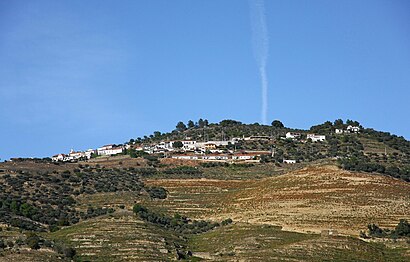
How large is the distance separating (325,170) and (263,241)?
40.7 metres

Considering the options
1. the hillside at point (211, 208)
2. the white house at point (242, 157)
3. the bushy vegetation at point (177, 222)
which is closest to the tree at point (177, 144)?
the hillside at point (211, 208)

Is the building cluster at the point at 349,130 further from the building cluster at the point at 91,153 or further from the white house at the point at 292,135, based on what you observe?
the building cluster at the point at 91,153

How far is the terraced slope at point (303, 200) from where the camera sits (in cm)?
9262

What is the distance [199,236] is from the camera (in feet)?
298

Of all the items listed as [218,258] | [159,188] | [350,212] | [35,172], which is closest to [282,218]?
[350,212]

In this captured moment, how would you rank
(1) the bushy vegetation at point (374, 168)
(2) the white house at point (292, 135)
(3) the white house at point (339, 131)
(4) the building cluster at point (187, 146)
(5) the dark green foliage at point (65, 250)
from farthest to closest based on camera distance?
(3) the white house at point (339, 131)
(2) the white house at point (292, 135)
(4) the building cluster at point (187, 146)
(1) the bushy vegetation at point (374, 168)
(5) the dark green foliage at point (65, 250)

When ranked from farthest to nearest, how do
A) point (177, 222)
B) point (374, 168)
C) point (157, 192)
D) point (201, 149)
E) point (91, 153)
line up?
point (91, 153) < point (201, 149) < point (374, 168) < point (157, 192) < point (177, 222)

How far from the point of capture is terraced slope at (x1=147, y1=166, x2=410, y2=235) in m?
92.6

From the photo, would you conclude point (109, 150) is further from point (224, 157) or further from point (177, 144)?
point (224, 157)

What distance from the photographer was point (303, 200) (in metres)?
103

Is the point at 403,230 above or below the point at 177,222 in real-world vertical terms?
below

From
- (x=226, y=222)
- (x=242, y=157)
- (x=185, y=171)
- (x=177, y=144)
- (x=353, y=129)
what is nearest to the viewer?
(x=226, y=222)

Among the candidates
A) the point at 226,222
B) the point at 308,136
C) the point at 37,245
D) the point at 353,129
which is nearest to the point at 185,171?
the point at 226,222

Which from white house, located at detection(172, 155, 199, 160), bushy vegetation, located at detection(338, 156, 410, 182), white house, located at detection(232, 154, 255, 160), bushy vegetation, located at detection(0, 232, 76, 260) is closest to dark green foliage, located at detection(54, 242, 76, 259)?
bushy vegetation, located at detection(0, 232, 76, 260)
